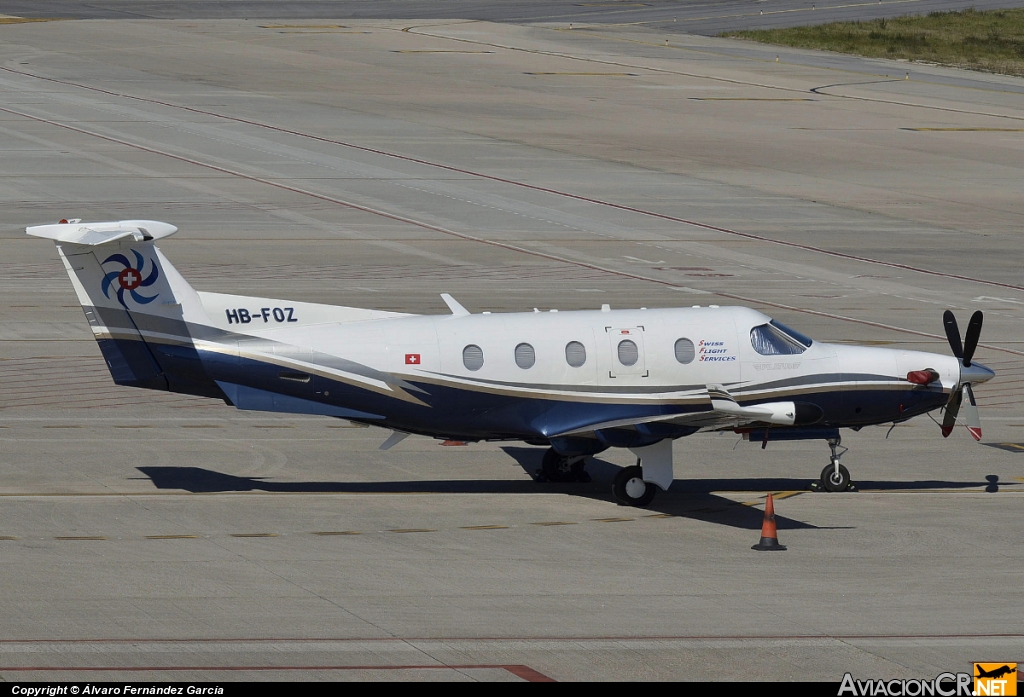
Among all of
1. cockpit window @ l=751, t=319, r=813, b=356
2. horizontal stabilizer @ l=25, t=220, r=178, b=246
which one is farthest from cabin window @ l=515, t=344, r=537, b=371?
horizontal stabilizer @ l=25, t=220, r=178, b=246

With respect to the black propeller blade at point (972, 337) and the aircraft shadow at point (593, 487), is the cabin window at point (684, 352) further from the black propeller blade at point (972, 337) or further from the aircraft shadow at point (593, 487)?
the black propeller blade at point (972, 337)

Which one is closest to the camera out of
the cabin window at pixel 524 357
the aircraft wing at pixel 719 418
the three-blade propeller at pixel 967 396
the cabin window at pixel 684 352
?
the aircraft wing at pixel 719 418

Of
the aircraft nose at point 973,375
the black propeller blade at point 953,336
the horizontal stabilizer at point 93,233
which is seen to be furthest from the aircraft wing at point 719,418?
the horizontal stabilizer at point 93,233

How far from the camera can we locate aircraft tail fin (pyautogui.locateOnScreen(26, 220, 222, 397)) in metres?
21.1

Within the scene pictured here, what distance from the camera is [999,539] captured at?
67.6 feet

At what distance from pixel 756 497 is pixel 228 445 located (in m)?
8.88

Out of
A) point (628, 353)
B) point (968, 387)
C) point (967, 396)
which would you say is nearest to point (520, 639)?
point (628, 353)

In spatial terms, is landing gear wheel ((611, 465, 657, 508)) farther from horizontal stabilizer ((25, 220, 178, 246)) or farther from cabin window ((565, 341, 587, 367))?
horizontal stabilizer ((25, 220, 178, 246))

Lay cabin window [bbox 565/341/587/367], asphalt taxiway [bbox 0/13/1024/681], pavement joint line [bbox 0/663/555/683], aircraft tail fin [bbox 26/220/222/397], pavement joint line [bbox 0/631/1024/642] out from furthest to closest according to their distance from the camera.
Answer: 1. cabin window [bbox 565/341/587/367]
2. aircraft tail fin [bbox 26/220/222/397]
3. asphalt taxiway [bbox 0/13/1024/681]
4. pavement joint line [bbox 0/631/1024/642]
5. pavement joint line [bbox 0/663/555/683]

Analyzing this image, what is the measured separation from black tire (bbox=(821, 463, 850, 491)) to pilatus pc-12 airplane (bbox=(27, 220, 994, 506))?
3 centimetres

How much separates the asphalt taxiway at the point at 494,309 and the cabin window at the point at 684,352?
7.15 feet

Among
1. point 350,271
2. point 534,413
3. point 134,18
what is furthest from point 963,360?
point 134,18

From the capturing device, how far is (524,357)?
21.9m

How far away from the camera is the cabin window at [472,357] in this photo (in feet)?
71.3
